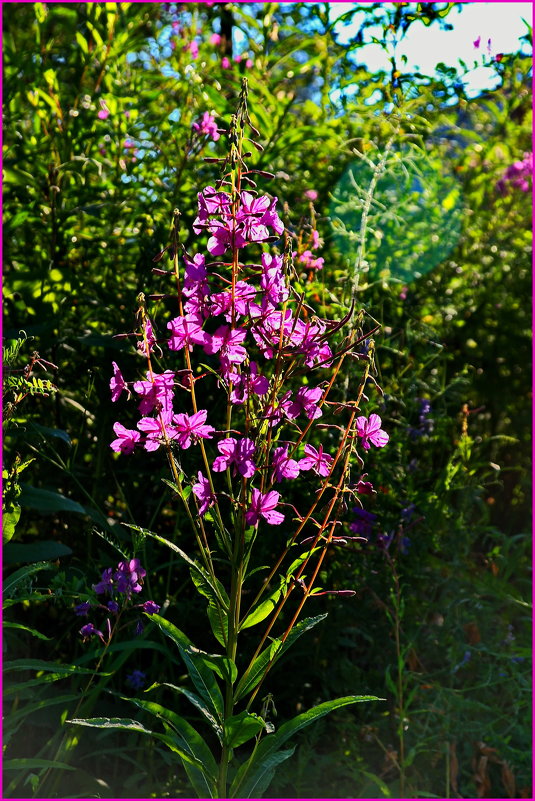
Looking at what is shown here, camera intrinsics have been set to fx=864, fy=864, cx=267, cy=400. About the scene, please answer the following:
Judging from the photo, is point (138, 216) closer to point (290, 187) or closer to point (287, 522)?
point (290, 187)

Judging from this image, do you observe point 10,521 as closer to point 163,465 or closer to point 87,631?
point 87,631

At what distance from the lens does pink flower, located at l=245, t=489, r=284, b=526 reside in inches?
55.4

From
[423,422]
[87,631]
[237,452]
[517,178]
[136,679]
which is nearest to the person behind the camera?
[237,452]

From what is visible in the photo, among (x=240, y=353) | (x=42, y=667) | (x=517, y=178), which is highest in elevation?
(x=517, y=178)

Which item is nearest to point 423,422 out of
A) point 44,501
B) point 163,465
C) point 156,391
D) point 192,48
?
point 163,465

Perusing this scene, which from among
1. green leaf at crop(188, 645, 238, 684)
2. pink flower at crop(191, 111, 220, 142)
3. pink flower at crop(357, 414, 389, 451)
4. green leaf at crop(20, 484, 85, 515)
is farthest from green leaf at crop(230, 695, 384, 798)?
pink flower at crop(191, 111, 220, 142)

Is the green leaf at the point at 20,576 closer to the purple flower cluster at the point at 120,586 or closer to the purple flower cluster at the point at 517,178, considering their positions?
the purple flower cluster at the point at 120,586

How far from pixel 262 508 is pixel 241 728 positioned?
0.38m

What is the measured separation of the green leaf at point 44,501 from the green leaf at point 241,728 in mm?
618

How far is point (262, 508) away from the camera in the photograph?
1424 mm

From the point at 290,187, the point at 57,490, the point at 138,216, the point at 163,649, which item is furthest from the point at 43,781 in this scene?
the point at 290,187

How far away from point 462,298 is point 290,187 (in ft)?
2.98

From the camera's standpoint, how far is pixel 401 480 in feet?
7.77

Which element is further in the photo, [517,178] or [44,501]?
[517,178]
